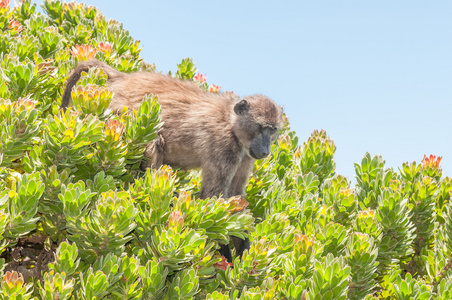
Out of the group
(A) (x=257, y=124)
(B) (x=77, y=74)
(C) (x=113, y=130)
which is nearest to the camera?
(C) (x=113, y=130)

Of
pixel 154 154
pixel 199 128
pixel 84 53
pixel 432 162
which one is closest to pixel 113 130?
pixel 154 154

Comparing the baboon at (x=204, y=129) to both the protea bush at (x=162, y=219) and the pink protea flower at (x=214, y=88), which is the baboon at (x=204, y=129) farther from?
the pink protea flower at (x=214, y=88)

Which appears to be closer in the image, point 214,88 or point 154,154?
point 154,154

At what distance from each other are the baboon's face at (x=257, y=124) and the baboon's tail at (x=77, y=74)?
69.4 inches

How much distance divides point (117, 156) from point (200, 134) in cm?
185

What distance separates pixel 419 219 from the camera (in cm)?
549

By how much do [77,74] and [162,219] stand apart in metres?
2.88

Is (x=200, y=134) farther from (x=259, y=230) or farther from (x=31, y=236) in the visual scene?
(x=31, y=236)

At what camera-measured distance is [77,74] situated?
5844mm

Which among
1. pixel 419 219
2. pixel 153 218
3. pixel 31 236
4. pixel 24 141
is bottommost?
pixel 31 236

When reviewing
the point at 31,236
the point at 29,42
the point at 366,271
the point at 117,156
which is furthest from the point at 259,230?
the point at 29,42

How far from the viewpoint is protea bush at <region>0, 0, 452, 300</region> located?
11.4ft

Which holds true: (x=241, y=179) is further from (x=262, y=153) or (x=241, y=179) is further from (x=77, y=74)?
(x=77, y=74)

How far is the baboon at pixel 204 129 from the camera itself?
221 inches
